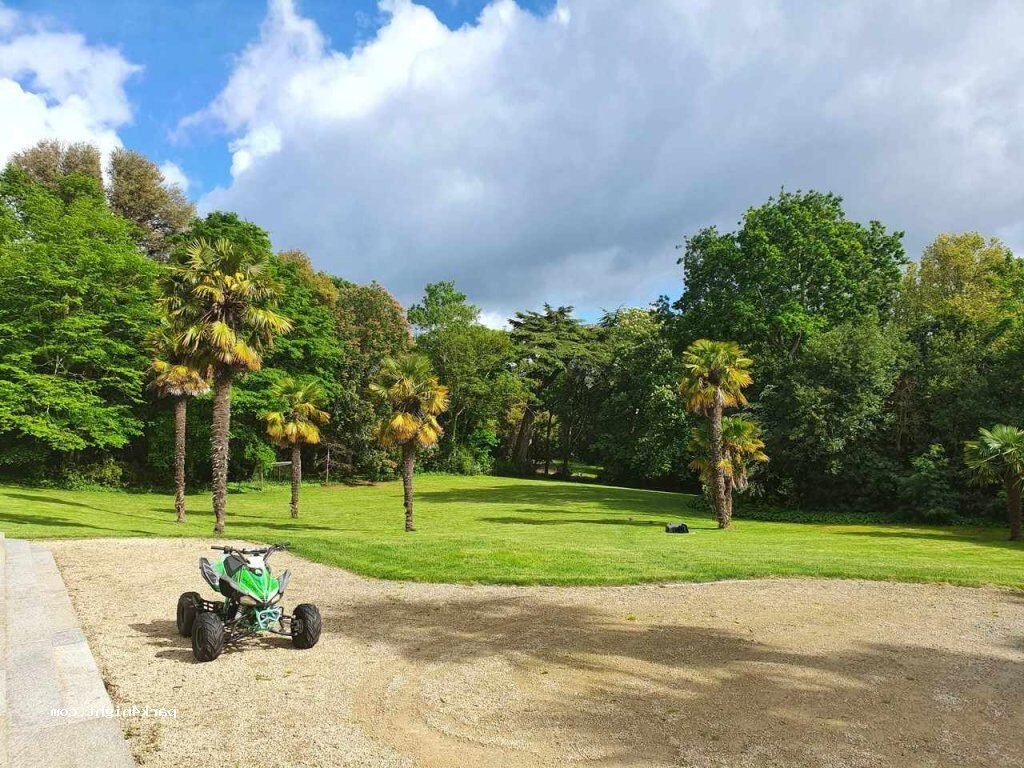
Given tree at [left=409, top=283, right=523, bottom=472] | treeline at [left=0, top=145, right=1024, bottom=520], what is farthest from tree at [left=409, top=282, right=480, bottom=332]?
treeline at [left=0, top=145, right=1024, bottom=520]

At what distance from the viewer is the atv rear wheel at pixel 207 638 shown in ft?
23.1

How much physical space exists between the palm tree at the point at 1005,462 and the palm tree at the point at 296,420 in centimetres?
2637

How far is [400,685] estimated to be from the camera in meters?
6.57

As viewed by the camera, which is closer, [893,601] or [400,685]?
[400,685]

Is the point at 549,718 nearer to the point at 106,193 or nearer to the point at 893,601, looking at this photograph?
the point at 893,601

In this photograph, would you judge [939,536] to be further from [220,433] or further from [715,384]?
[220,433]

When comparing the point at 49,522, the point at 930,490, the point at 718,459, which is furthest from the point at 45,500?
the point at 930,490

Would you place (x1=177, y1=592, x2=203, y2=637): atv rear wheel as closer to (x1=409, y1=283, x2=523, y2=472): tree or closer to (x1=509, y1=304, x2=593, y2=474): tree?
(x1=409, y1=283, x2=523, y2=472): tree

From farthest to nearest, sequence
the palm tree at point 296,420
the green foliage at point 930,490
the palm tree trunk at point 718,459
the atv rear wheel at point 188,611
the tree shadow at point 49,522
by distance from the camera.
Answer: the green foliage at point 930,490, the palm tree at point 296,420, the palm tree trunk at point 718,459, the tree shadow at point 49,522, the atv rear wheel at point 188,611

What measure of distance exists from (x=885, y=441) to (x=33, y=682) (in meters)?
39.7

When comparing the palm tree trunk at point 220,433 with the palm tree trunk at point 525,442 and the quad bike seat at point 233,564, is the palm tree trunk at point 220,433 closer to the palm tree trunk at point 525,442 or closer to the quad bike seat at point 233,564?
the quad bike seat at point 233,564

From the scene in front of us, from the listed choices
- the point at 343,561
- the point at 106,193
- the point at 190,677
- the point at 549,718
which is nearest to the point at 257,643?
the point at 190,677

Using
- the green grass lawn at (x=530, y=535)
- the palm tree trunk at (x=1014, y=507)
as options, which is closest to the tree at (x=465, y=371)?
the green grass lawn at (x=530, y=535)

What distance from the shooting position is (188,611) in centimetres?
786
